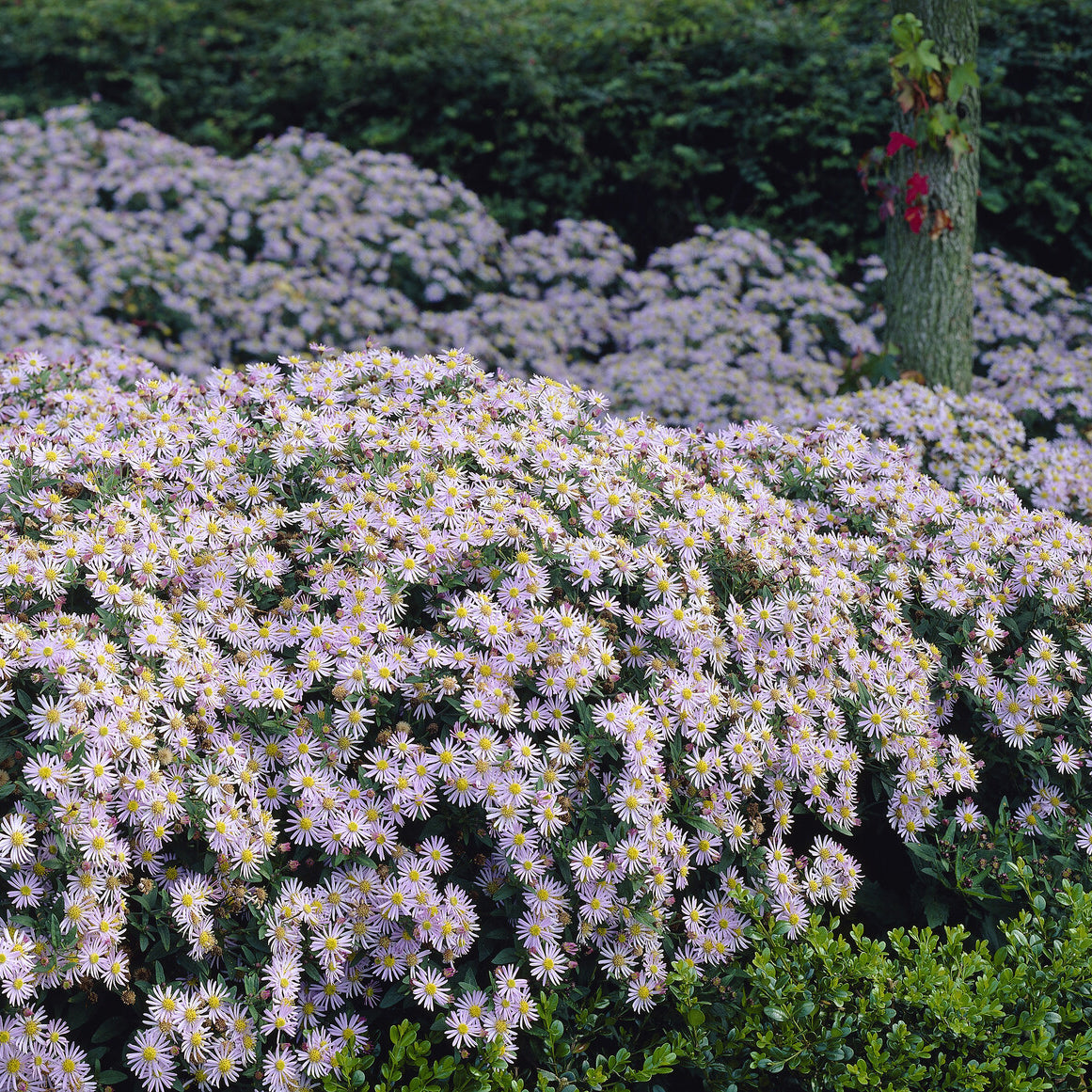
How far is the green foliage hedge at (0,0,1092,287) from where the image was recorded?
24.0ft

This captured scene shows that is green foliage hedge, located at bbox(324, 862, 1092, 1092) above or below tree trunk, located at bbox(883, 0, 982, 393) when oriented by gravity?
below

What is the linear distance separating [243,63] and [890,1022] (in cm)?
949

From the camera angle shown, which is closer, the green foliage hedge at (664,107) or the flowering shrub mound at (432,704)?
the flowering shrub mound at (432,704)

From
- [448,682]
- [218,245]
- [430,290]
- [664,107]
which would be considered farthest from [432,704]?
[664,107]

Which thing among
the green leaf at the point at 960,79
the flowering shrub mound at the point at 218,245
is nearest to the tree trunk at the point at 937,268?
the green leaf at the point at 960,79

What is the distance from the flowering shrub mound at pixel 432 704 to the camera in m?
2.17

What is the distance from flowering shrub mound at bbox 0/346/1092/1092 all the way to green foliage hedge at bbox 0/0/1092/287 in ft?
16.3

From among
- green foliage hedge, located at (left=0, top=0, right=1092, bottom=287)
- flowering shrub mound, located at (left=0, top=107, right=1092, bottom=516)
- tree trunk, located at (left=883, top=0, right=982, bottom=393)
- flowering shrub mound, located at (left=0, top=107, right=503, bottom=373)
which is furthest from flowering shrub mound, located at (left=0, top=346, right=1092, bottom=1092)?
green foliage hedge, located at (left=0, top=0, right=1092, bottom=287)

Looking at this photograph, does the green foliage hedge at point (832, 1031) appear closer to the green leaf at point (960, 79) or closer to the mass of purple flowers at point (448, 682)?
the mass of purple flowers at point (448, 682)

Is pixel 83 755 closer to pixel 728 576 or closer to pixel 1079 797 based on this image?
pixel 728 576

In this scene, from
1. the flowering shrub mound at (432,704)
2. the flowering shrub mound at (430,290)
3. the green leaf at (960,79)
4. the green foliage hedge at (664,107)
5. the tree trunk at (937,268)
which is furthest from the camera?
the green foliage hedge at (664,107)

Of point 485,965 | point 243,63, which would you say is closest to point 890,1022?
point 485,965

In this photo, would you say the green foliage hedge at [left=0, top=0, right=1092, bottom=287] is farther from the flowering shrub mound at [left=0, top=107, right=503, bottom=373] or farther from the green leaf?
the green leaf

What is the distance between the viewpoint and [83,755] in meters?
2.14
